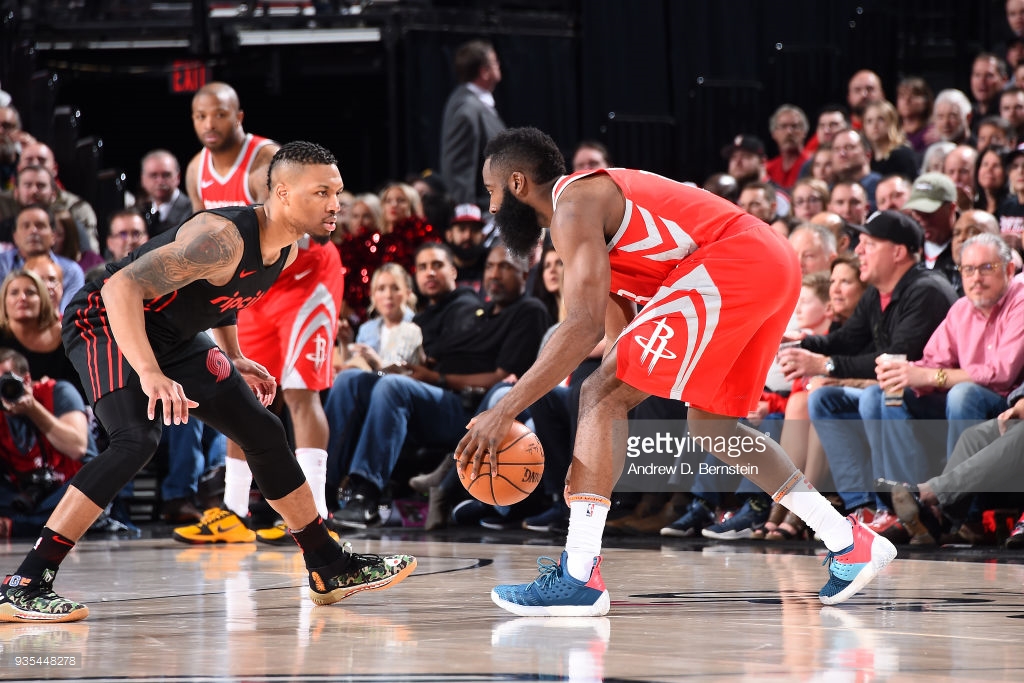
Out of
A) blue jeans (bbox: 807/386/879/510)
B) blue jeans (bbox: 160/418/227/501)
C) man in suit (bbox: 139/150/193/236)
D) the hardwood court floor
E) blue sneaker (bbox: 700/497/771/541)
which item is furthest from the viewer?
man in suit (bbox: 139/150/193/236)

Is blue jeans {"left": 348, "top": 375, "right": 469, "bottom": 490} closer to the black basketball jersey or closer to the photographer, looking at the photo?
the photographer

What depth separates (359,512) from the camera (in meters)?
7.30

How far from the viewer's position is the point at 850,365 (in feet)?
21.0

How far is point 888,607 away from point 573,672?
1.51 meters

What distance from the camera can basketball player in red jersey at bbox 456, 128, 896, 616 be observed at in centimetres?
371

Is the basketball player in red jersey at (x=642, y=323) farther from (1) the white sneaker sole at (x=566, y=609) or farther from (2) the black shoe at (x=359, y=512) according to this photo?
(2) the black shoe at (x=359, y=512)

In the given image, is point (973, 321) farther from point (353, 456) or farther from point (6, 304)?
point (6, 304)

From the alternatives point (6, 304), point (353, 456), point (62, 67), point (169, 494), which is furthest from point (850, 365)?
point (62, 67)

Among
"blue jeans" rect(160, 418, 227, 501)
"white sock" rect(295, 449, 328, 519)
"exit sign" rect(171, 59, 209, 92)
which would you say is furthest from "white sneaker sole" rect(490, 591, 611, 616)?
"exit sign" rect(171, 59, 209, 92)

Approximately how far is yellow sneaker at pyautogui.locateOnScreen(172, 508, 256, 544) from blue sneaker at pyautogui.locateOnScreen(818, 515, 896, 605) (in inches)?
136

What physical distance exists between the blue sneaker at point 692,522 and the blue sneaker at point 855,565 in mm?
2595

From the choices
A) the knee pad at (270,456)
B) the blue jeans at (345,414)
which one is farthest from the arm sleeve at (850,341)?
the knee pad at (270,456)

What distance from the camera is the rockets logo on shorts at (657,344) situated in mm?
3807

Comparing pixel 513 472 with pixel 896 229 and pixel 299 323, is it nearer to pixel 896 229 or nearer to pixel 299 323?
pixel 299 323
